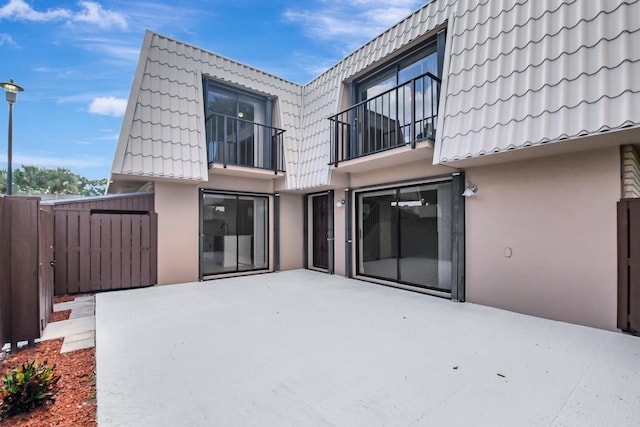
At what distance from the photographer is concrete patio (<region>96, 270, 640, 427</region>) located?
7.07ft

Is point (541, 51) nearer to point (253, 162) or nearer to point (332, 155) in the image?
point (332, 155)

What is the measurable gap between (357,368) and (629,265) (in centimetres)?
372

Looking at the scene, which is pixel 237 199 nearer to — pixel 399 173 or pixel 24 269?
pixel 399 173

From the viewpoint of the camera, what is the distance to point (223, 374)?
8.98ft

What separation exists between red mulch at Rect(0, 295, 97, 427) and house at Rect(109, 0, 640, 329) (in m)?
3.48

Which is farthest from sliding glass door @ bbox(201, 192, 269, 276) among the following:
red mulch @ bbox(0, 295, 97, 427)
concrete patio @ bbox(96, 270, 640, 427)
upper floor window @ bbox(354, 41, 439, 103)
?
upper floor window @ bbox(354, 41, 439, 103)

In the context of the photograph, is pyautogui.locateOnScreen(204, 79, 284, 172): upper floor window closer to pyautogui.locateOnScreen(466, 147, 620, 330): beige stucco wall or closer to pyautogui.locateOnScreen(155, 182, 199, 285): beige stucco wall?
pyautogui.locateOnScreen(155, 182, 199, 285): beige stucco wall

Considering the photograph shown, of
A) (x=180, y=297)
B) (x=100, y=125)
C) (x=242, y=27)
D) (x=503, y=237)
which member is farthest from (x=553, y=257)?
(x=100, y=125)

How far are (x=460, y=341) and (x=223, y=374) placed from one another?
106 inches

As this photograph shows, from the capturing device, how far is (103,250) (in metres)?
6.46

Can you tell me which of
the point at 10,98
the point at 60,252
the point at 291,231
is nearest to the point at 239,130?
the point at 291,231

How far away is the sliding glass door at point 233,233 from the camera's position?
761 cm

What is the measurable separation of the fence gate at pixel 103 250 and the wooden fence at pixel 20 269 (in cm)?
297

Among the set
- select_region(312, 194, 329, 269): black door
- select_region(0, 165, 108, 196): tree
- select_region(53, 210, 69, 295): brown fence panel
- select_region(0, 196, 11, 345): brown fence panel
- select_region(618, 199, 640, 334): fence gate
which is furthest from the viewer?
select_region(0, 165, 108, 196): tree
